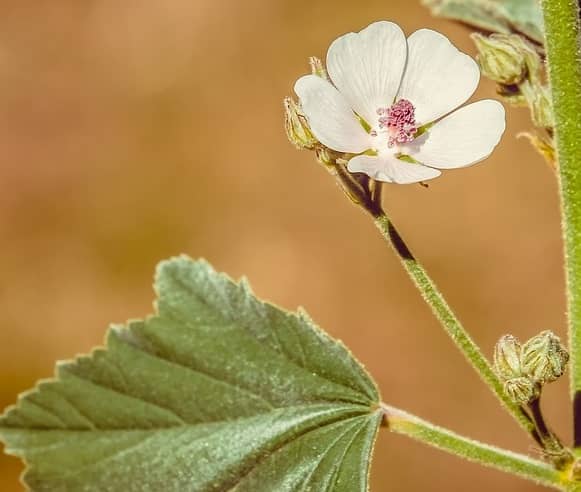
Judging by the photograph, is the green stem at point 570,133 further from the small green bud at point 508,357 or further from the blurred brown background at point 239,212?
the blurred brown background at point 239,212

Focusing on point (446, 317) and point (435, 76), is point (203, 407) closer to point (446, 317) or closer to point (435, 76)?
point (446, 317)

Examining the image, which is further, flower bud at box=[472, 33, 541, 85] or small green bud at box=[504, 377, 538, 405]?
flower bud at box=[472, 33, 541, 85]

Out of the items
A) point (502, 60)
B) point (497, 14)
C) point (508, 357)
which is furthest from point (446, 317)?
point (497, 14)

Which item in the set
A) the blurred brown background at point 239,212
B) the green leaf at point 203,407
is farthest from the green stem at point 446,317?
the blurred brown background at point 239,212

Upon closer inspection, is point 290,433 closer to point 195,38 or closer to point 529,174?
point 529,174

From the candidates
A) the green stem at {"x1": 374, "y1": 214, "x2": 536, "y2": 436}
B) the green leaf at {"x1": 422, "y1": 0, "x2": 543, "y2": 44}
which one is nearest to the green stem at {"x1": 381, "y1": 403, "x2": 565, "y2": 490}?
the green stem at {"x1": 374, "y1": 214, "x2": 536, "y2": 436}

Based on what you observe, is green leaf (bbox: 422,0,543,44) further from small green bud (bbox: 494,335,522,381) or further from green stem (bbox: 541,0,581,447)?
small green bud (bbox: 494,335,522,381)
